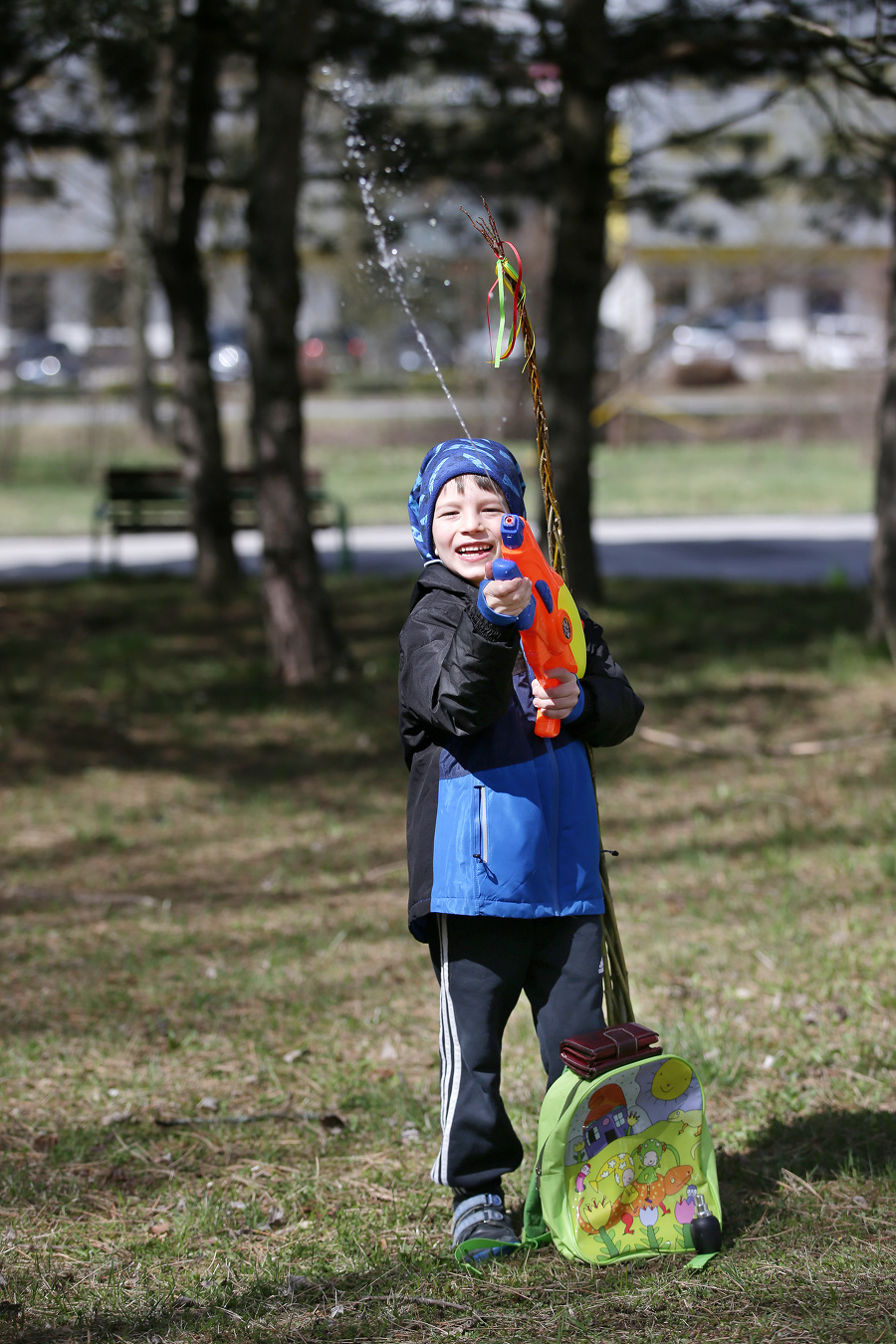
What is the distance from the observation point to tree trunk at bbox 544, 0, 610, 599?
339 inches

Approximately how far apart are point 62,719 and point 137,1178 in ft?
15.8

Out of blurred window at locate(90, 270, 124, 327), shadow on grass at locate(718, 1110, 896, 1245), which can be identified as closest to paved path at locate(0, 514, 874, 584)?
shadow on grass at locate(718, 1110, 896, 1245)

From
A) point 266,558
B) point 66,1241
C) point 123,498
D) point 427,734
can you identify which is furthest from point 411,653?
point 123,498

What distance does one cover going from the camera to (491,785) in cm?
259

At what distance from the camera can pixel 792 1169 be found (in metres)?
3.19

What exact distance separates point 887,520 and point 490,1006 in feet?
21.0

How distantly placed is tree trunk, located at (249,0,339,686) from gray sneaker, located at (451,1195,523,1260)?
541 cm

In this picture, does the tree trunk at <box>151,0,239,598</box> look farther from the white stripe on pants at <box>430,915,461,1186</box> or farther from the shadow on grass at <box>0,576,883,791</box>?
the white stripe on pants at <box>430,915,461,1186</box>

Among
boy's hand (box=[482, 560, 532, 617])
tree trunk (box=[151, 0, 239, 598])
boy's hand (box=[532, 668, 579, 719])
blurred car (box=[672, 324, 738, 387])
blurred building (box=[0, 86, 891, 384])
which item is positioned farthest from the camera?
blurred car (box=[672, 324, 738, 387])

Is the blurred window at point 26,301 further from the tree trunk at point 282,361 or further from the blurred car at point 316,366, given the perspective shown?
the tree trunk at point 282,361

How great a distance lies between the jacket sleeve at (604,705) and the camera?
2.68 metres

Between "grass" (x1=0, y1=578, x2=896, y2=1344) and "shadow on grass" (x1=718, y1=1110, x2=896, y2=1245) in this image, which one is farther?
"shadow on grass" (x1=718, y1=1110, x2=896, y2=1245)

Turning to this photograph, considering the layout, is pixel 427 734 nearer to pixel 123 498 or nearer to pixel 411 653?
pixel 411 653

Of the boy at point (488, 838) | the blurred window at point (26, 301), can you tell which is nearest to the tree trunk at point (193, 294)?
the boy at point (488, 838)
